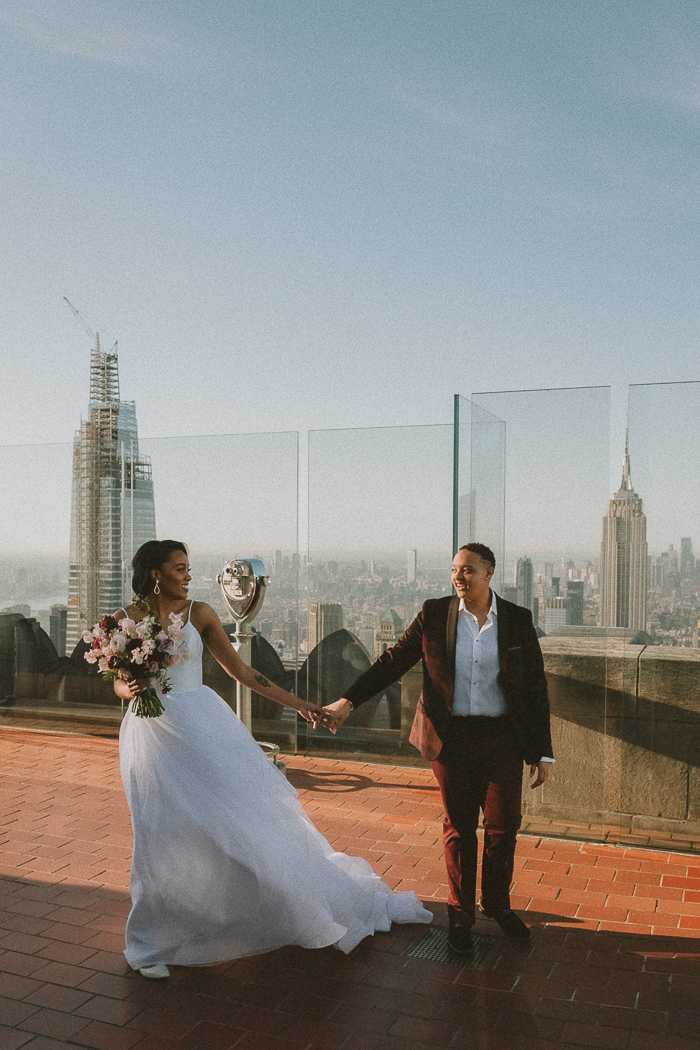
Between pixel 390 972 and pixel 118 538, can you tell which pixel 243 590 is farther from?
pixel 390 972

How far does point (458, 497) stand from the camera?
18.0 ft

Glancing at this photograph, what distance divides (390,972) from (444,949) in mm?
321

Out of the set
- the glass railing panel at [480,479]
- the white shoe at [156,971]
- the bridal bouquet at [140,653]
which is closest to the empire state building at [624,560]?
the glass railing panel at [480,479]

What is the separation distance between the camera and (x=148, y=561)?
4090 mm

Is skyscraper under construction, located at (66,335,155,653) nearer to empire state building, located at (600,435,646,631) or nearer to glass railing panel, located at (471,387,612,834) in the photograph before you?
glass railing panel, located at (471,387,612,834)

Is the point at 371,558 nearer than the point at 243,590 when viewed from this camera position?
No

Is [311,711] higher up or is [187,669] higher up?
[187,669]

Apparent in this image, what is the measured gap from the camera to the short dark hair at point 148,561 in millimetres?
4086

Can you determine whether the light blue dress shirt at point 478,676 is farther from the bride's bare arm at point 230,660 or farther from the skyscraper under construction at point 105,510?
the skyscraper under construction at point 105,510

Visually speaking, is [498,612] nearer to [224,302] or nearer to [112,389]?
[224,302]

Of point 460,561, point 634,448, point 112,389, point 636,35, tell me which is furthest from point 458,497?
point 112,389

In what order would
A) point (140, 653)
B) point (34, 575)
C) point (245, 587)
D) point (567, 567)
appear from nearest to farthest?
point (140, 653) → point (567, 567) → point (245, 587) → point (34, 575)

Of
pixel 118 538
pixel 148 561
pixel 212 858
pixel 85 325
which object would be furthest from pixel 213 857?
pixel 85 325

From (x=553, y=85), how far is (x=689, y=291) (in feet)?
7.19
